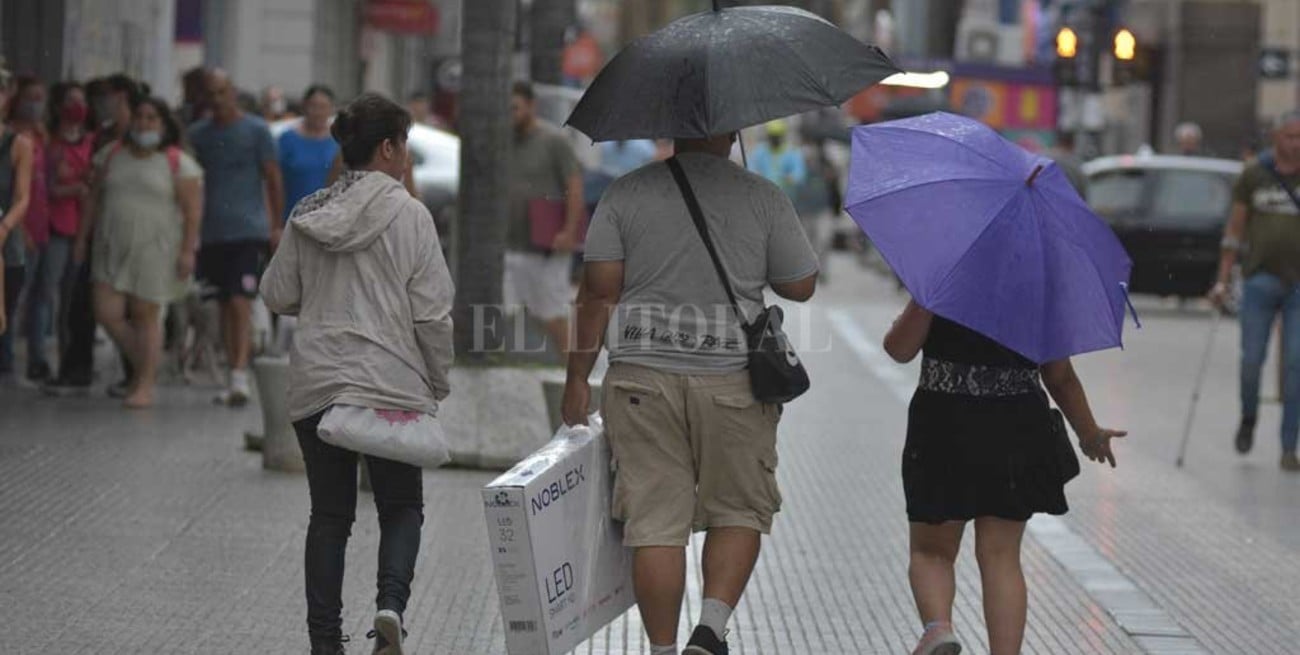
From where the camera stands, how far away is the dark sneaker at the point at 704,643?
6.61 metres

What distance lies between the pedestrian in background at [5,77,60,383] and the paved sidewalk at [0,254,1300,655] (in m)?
0.88

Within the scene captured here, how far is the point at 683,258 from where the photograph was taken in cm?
674

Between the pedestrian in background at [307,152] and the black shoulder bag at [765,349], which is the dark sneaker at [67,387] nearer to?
the pedestrian in background at [307,152]

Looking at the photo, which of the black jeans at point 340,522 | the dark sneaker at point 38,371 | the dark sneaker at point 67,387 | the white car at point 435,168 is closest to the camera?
the black jeans at point 340,522

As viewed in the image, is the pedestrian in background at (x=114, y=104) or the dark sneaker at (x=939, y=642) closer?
the dark sneaker at (x=939, y=642)

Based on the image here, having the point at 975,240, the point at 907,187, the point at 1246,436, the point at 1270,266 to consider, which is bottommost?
the point at 1246,436

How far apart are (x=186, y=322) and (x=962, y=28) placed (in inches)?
1447

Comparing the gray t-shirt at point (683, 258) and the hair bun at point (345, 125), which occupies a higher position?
the hair bun at point (345, 125)

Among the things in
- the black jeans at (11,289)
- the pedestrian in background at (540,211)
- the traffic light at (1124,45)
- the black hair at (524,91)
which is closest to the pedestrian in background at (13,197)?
the black jeans at (11,289)

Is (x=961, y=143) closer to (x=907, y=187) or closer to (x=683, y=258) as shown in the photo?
(x=907, y=187)

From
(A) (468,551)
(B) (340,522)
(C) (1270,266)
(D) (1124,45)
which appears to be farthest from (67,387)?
(D) (1124,45)

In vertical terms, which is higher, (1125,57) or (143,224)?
(1125,57)

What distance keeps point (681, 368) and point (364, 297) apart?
896 mm

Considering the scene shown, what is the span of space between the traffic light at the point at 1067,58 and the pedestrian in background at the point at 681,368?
1008 inches
